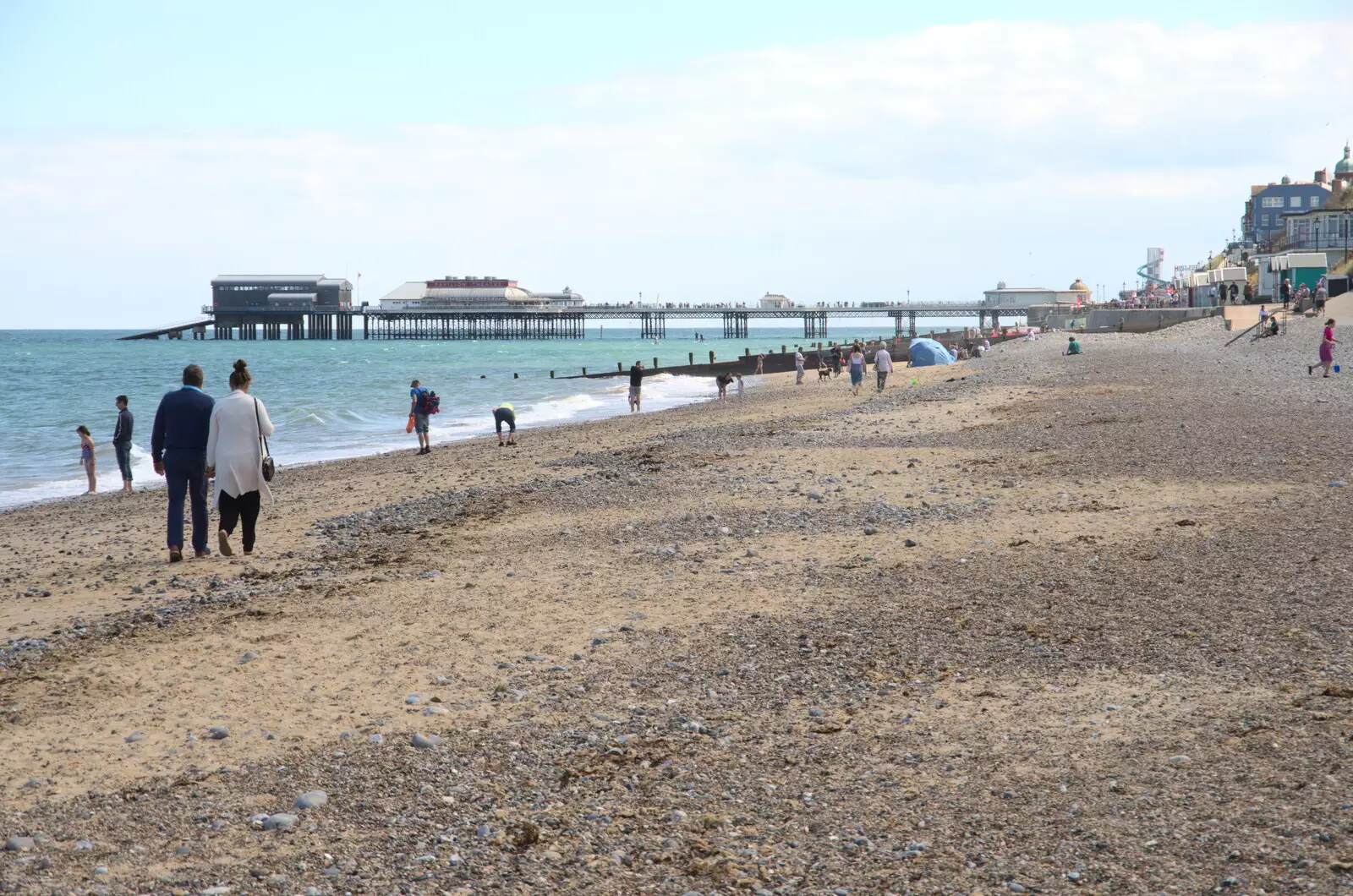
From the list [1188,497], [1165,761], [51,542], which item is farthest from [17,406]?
[1165,761]

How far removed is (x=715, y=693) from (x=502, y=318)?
14847 cm

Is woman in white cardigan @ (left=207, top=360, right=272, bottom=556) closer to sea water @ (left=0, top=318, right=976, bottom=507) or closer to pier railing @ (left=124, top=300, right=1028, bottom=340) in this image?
sea water @ (left=0, top=318, right=976, bottom=507)

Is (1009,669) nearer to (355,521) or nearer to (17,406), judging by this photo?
(355,521)

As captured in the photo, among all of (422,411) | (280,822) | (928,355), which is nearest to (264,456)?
(280,822)

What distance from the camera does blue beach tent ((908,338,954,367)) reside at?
157ft

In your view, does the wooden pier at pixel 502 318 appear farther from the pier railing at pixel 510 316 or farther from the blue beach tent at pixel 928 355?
the blue beach tent at pixel 928 355

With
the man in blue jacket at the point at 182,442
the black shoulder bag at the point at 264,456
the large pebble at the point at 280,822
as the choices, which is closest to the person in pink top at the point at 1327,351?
the black shoulder bag at the point at 264,456

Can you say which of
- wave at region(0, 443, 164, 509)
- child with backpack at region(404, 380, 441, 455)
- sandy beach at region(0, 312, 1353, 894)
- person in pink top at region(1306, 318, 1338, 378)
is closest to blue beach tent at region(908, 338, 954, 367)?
person in pink top at region(1306, 318, 1338, 378)

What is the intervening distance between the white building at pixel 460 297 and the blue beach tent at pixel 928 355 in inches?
4223

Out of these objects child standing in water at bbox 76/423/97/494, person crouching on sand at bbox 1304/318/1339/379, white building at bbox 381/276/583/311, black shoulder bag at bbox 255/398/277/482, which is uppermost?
white building at bbox 381/276/583/311

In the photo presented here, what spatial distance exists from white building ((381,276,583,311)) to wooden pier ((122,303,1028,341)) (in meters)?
1.53

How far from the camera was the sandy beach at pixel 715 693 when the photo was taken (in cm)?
389

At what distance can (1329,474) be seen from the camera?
428 inches

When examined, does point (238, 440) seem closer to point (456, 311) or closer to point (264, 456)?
point (264, 456)
